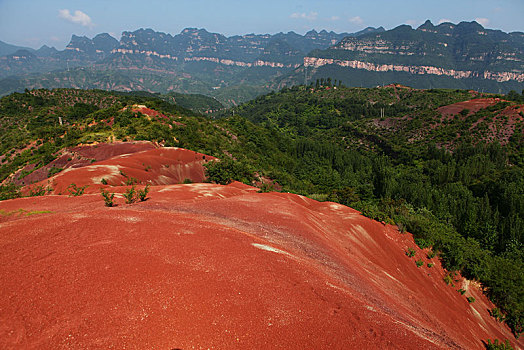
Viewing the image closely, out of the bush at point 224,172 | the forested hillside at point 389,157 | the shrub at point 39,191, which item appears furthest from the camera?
the bush at point 224,172

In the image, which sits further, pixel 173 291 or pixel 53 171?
pixel 53 171

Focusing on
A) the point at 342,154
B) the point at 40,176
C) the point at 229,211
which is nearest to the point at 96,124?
the point at 40,176

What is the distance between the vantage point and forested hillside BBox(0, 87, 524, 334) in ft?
111

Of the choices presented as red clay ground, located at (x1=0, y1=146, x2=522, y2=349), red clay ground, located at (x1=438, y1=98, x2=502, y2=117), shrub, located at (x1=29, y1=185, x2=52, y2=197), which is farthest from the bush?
red clay ground, located at (x1=438, y1=98, x2=502, y2=117)

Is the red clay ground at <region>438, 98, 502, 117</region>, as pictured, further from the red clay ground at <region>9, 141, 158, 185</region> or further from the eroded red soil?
the red clay ground at <region>9, 141, 158, 185</region>

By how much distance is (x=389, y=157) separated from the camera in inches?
4178

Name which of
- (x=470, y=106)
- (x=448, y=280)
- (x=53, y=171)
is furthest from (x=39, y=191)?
(x=470, y=106)

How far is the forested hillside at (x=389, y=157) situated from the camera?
33.9 m

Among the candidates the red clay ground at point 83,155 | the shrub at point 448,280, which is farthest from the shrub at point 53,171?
the shrub at point 448,280

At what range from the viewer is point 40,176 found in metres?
43.8

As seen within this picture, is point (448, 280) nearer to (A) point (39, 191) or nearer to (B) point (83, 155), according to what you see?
(A) point (39, 191)

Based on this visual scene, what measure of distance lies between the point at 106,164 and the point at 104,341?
33608 mm

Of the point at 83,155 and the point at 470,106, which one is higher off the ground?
the point at 83,155

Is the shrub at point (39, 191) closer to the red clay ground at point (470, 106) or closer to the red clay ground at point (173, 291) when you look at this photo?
the red clay ground at point (173, 291)
